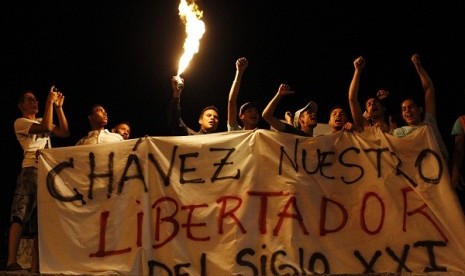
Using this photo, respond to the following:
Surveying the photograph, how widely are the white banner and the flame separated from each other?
4.57 feet

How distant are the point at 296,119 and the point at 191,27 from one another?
1794 mm

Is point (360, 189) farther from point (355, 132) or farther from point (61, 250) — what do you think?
point (61, 250)

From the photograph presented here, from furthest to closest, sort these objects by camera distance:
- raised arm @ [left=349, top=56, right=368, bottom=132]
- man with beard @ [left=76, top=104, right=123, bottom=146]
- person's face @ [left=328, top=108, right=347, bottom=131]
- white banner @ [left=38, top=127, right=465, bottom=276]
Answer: man with beard @ [left=76, top=104, right=123, bottom=146]
person's face @ [left=328, top=108, right=347, bottom=131]
raised arm @ [left=349, top=56, right=368, bottom=132]
white banner @ [left=38, top=127, right=465, bottom=276]

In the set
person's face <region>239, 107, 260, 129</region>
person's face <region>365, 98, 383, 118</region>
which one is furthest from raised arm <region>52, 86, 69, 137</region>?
person's face <region>365, 98, 383, 118</region>

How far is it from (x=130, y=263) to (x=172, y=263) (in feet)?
1.48

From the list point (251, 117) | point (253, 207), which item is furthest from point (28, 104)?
point (253, 207)

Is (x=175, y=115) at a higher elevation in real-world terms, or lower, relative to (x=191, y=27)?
lower

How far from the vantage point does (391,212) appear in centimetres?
622

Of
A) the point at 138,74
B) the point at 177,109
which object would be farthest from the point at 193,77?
the point at 177,109

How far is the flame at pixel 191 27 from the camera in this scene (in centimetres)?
757

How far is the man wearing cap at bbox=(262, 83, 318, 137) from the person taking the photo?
275 inches

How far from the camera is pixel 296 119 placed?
762 centimetres

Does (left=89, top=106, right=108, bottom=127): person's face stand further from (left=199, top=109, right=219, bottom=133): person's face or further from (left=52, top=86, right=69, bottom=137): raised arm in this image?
(left=199, top=109, right=219, bottom=133): person's face

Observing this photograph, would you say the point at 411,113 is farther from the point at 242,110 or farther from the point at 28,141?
the point at 28,141
